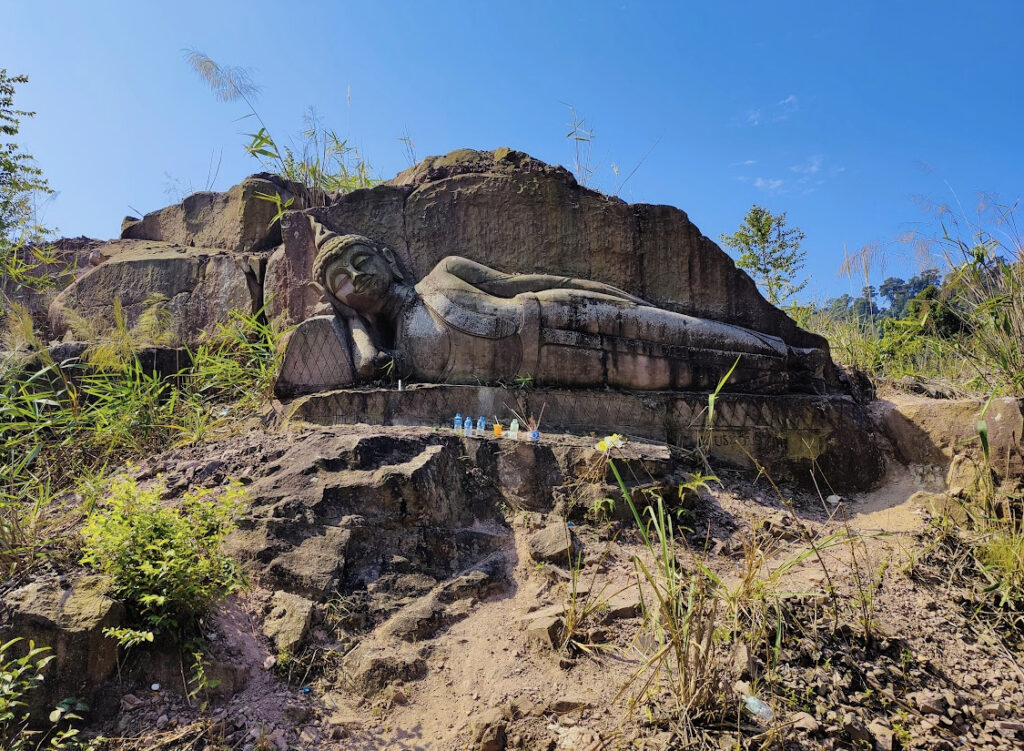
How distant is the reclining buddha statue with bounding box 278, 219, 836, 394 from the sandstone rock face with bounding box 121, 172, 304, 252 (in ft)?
5.87

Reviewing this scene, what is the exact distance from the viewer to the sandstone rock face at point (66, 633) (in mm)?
2096

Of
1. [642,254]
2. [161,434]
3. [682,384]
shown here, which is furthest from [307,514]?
[642,254]

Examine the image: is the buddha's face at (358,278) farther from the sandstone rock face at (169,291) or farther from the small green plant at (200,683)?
the small green plant at (200,683)

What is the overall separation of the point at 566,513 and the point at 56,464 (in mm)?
3162

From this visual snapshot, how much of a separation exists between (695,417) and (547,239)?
5.99ft

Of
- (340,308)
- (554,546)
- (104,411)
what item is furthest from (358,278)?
(554,546)

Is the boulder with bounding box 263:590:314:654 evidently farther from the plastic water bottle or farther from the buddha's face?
the buddha's face

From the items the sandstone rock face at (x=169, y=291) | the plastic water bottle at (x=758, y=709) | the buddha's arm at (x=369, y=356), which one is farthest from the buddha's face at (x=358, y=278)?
the plastic water bottle at (x=758, y=709)

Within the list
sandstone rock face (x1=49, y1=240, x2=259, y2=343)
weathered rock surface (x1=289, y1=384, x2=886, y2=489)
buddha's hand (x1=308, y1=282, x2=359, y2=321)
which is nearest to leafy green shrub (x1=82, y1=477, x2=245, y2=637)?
weathered rock surface (x1=289, y1=384, x2=886, y2=489)

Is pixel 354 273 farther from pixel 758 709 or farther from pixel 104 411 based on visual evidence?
pixel 758 709

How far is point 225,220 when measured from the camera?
6426 mm

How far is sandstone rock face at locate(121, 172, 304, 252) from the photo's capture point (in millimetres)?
6195

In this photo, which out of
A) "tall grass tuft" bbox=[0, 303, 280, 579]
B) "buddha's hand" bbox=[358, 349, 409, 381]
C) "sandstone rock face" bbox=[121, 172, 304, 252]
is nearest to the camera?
"tall grass tuft" bbox=[0, 303, 280, 579]

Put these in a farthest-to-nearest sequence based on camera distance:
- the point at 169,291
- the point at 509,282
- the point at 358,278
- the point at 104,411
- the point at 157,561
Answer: the point at 169,291 → the point at 509,282 → the point at 358,278 → the point at 104,411 → the point at 157,561
